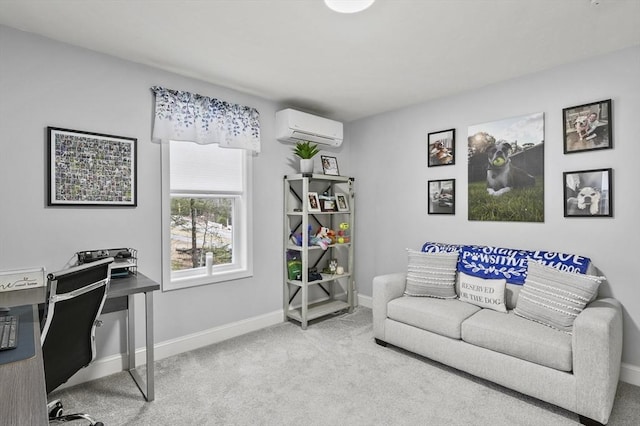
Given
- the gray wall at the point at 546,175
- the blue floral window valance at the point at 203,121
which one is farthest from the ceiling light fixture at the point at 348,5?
the gray wall at the point at 546,175

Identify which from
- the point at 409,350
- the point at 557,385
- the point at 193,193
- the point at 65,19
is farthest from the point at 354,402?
the point at 65,19

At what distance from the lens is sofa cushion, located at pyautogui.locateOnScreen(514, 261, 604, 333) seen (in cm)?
234

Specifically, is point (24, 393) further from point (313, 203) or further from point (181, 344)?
point (313, 203)

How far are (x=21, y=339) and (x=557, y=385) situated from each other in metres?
2.96

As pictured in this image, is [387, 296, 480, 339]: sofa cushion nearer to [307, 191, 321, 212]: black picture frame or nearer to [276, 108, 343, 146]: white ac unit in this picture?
[307, 191, 321, 212]: black picture frame

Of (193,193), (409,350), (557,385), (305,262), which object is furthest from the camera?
(305,262)

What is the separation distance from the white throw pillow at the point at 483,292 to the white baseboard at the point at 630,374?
0.92 m

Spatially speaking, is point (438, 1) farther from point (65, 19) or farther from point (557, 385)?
point (557, 385)

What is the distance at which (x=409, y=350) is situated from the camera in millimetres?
2971

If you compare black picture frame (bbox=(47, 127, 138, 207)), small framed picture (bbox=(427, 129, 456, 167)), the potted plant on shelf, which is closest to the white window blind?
Result: black picture frame (bbox=(47, 127, 138, 207))

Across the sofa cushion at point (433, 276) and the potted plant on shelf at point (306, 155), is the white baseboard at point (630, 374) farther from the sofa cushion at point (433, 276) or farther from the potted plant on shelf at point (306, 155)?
the potted plant on shelf at point (306, 155)

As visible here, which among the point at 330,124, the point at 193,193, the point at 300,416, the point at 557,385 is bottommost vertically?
the point at 300,416

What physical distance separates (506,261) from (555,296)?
23.2 inches

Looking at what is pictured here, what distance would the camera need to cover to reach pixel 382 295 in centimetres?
320
